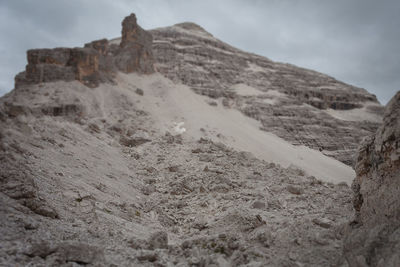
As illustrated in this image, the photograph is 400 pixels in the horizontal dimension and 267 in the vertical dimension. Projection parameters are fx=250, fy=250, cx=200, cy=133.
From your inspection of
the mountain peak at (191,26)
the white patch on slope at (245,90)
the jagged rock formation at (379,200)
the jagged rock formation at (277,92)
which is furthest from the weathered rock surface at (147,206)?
the mountain peak at (191,26)

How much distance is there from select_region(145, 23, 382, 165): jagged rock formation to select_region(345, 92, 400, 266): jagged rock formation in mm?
23755

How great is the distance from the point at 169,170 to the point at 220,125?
12477mm

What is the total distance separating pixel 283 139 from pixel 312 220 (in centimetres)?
2256

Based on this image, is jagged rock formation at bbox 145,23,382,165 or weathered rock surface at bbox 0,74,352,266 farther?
jagged rock formation at bbox 145,23,382,165

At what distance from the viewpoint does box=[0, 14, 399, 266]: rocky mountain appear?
419cm

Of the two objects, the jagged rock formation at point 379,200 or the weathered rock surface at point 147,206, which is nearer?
the jagged rock formation at point 379,200

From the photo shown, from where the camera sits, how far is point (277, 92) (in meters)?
35.7

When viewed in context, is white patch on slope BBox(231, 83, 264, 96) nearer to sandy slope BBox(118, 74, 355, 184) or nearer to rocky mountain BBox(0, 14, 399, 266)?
rocky mountain BBox(0, 14, 399, 266)

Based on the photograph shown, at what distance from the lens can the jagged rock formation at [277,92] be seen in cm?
2895

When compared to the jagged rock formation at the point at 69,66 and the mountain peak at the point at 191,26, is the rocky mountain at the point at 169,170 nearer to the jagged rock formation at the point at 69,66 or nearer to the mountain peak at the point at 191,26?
the jagged rock formation at the point at 69,66

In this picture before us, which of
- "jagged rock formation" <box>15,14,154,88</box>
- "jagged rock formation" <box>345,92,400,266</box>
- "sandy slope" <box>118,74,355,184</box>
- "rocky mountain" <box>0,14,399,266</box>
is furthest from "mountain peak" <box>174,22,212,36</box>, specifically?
"jagged rock formation" <box>345,92,400,266</box>

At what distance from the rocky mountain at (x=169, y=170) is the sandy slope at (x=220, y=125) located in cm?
20

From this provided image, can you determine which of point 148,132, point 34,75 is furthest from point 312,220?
point 34,75

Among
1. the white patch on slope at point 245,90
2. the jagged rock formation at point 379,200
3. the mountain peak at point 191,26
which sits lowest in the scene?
the jagged rock formation at point 379,200
